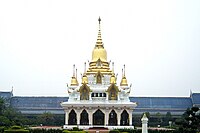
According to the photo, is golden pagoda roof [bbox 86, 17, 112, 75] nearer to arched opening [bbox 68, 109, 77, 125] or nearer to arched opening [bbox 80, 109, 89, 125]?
arched opening [bbox 80, 109, 89, 125]

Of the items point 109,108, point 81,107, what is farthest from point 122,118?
point 81,107

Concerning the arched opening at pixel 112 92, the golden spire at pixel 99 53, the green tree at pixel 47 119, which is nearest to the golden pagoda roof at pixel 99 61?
the golden spire at pixel 99 53

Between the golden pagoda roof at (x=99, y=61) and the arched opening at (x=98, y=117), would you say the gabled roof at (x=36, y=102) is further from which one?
the arched opening at (x=98, y=117)

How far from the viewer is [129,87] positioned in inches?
1500

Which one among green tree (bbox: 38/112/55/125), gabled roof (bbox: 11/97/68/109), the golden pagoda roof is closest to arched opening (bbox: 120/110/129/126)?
the golden pagoda roof

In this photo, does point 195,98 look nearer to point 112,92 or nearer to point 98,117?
point 112,92

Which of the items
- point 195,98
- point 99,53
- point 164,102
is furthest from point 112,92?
Answer: point 195,98

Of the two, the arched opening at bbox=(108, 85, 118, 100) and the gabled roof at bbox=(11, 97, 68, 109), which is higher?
the gabled roof at bbox=(11, 97, 68, 109)

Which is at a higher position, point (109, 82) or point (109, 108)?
point (109, 82)

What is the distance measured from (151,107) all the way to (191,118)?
30.3m

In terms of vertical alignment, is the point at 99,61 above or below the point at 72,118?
above

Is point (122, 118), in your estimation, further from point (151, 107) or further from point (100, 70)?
point (151, 107)

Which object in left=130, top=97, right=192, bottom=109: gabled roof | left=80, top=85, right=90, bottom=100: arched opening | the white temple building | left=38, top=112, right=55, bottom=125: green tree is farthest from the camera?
left=130, top=97, right=192, bottom=109: gabled roof

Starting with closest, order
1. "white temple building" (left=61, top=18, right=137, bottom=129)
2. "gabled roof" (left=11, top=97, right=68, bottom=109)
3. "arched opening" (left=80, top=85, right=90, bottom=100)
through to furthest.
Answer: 1. "white temple building" (left=61, top=18, right=137, bottom=129)
2. "arched opening" (left=80, top=85, right=90, bottom=100)
3. "gabled roof" (left=11, top=97, right=68, bottom=109)
